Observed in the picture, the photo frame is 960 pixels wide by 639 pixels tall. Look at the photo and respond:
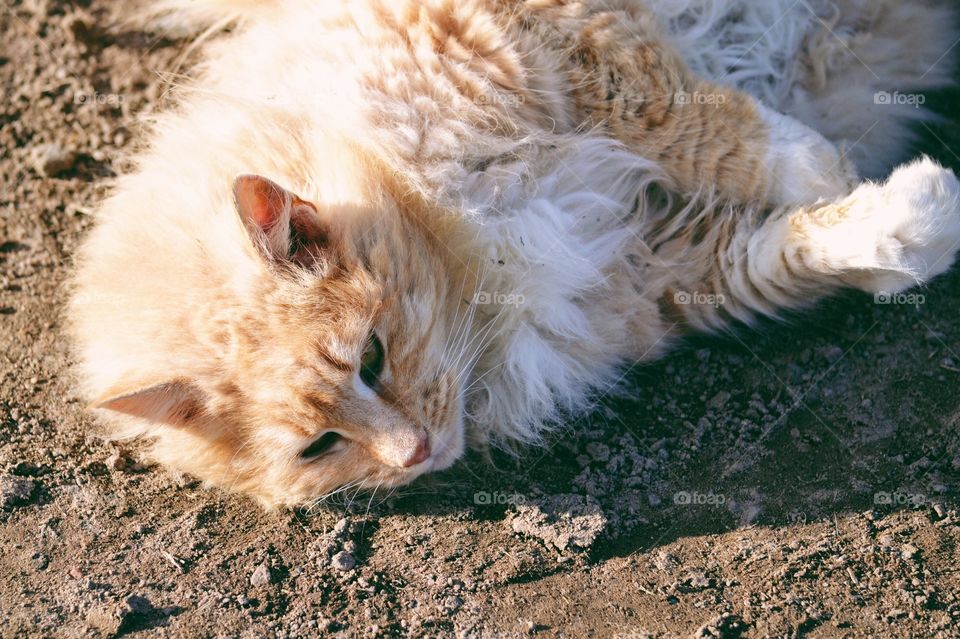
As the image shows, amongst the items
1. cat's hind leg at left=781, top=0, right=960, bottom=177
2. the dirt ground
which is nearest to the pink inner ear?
the dirt ground

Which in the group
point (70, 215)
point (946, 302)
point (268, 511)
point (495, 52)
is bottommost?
point (268, 511)

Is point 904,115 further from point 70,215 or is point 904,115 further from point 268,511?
point 70,215

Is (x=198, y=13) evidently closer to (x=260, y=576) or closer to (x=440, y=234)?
(x=440, y=234)

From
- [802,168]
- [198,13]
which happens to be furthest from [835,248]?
[198,13]

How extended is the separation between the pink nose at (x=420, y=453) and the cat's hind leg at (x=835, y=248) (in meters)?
1.03

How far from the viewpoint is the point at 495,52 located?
266 cm

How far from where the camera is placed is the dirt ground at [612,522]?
2.26 m

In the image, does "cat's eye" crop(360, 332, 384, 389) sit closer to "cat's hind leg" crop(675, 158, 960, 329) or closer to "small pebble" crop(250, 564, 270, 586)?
"small pebble" crop(250, 564, 270, 586)

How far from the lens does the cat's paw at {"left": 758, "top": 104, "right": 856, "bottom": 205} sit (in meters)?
2.67

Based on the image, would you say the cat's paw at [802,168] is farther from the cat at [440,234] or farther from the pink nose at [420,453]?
the pink nose at [420,453]

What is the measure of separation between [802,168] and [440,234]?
3.92 feet

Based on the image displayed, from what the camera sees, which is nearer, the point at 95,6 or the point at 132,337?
the point at 132,337

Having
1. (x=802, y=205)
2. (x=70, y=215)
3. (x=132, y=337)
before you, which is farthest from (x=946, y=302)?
(x=70, y=215)

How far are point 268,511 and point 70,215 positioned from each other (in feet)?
5.89
